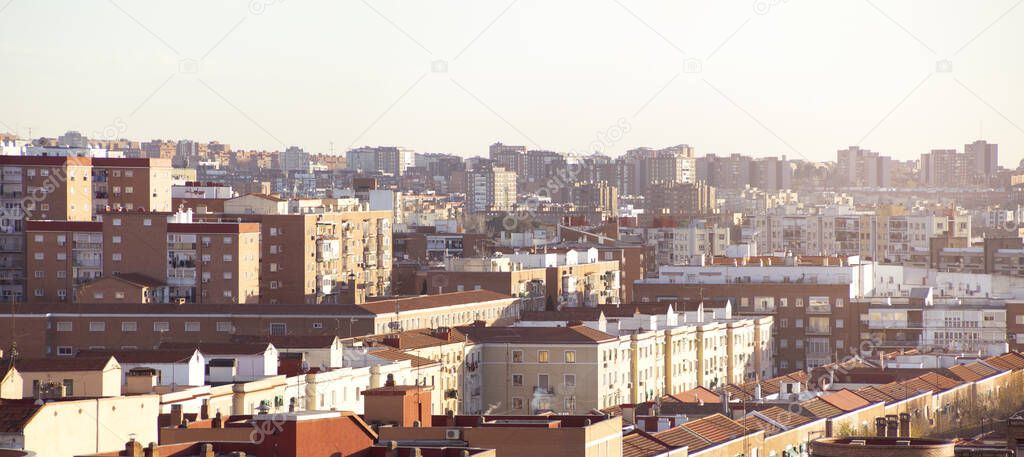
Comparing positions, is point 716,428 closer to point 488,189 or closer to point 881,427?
point 881,427

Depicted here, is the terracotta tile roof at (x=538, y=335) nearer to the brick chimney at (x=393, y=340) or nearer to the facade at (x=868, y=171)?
the brick chimney at (x=393, y=340)

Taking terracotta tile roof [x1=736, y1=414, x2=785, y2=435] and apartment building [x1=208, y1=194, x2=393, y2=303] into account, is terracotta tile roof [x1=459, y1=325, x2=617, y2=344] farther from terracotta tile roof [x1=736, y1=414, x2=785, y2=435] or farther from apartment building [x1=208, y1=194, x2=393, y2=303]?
apartment building [x1=208, y1=194, x2=393, y2=303]

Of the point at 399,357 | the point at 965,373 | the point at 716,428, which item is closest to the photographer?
the point at 716,428

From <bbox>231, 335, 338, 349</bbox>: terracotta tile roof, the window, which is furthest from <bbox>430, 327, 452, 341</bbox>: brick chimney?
the window

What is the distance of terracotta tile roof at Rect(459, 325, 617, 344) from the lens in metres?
46.9

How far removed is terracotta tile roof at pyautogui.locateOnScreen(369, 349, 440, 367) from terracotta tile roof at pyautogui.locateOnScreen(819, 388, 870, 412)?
7.42 meters

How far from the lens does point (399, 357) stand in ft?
137

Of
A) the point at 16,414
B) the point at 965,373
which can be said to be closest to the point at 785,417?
the point at 965,373

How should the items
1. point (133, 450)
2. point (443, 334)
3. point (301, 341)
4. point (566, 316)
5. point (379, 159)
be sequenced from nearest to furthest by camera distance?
point (133, 450) → point (301, 341) → point (443, 334) → point (566, 316) → point (379, 159)

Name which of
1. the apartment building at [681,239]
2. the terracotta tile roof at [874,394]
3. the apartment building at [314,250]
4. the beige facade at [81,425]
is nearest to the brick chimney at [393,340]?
the terracotta tile roof at [874,394]

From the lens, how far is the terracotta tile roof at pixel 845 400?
37.9m

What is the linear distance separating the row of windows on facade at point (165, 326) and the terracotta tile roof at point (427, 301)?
4.78 ft

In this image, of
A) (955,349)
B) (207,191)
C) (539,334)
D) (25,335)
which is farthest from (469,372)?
(207,191)

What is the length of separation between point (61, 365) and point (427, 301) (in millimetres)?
21929
